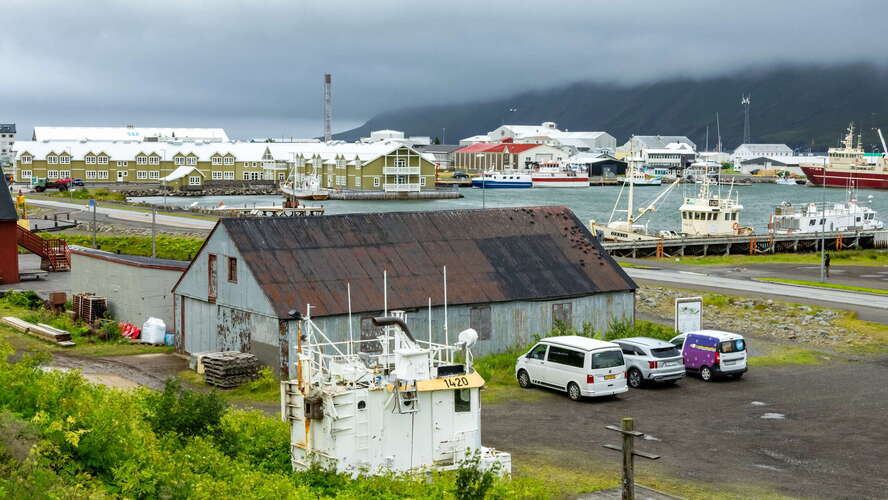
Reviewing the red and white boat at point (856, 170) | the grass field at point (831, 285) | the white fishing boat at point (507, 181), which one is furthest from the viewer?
the white fishing boat at point (507, 181)

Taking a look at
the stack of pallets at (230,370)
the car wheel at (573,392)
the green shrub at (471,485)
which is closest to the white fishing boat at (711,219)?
the car wheel at (573,392)

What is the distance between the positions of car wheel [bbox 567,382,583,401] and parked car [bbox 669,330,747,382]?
189 inches

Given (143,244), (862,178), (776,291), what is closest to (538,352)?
(776,291)

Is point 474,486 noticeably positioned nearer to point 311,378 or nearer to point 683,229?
point 311,378

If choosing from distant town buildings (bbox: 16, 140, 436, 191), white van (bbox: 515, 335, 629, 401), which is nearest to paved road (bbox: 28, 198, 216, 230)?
white van (bbox: 515, 335, 629, 401)

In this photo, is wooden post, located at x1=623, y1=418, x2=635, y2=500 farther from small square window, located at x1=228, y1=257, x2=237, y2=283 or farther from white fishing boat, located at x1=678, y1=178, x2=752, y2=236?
white fishing boat, located at x1=678, y1=178, x2=752, y2=236

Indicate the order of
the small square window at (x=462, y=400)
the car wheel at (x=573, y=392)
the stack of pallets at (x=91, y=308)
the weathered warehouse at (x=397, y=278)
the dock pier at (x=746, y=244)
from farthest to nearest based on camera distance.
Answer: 1. the dock pier at (x=746, y=244)
2. the stack of pallets at (x=91, y=308)
3. the weathered warehouse at (x=397, y=278)
4. the car wheel at (x=573, y=392)
5. the small square window at (x=462, y=400)

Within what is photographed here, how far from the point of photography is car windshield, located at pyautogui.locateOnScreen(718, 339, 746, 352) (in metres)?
27.0

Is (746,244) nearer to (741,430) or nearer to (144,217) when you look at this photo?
(144,217)

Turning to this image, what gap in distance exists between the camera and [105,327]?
31469 mm

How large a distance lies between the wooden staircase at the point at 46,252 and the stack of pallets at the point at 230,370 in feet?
84.2

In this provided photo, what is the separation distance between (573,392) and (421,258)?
715 centimetres

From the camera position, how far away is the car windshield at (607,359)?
24.1 metres

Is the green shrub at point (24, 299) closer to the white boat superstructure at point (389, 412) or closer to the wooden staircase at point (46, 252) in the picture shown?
the wooden staircase at point (46, 252)
